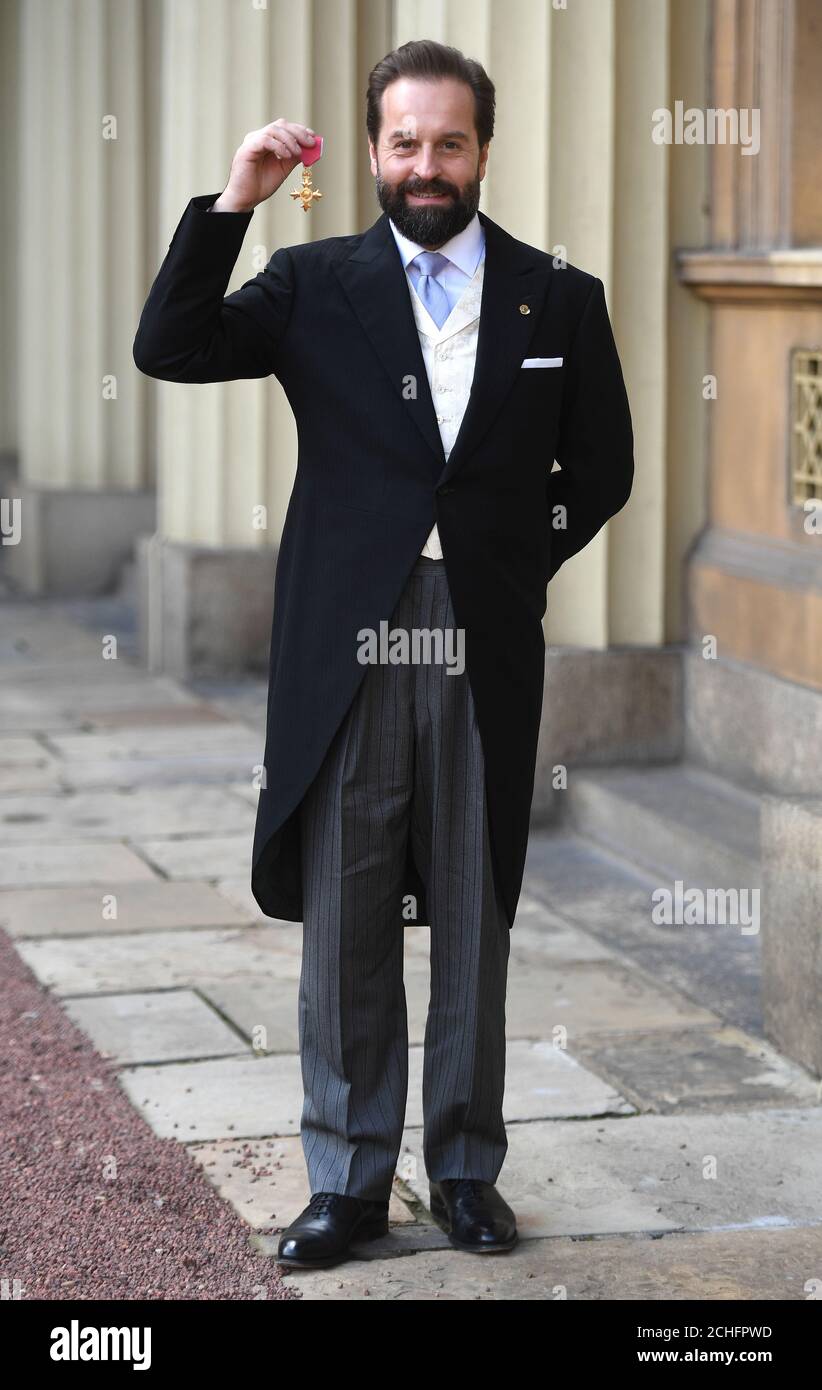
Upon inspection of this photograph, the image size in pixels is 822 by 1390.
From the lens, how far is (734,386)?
6684mm

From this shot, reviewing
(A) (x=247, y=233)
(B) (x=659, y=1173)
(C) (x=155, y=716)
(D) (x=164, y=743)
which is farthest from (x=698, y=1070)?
(A) (x=247, y=233)

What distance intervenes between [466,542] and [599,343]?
1.40 feet

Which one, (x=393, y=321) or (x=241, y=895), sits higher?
(x=393, y=321)

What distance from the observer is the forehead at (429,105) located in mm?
3314

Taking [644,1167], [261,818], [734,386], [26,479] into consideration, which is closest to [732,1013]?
[644,1167]

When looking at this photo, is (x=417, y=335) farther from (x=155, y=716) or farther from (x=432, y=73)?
(x=155, y=716)

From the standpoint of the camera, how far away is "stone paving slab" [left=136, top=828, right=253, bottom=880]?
6453 millimetres

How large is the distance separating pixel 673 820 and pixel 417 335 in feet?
10.1

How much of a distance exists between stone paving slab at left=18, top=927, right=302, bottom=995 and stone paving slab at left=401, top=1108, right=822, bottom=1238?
1279mm

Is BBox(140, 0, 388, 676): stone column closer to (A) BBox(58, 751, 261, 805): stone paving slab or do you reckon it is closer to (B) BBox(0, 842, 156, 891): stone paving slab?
(A) BBox(58, 751, 261, 805): stone paving slab

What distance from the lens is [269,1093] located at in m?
4.49

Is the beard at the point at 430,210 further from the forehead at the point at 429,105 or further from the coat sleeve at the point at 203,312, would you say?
the coat sleeve at the point at 203,312

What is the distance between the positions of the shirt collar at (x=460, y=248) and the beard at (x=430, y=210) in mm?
49
